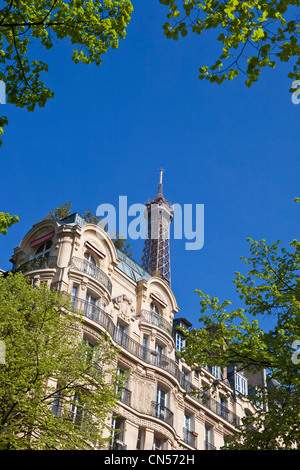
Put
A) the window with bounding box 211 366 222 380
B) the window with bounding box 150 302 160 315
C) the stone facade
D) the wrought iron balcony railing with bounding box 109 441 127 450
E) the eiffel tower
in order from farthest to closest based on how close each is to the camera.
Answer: the eiffel tower, the window with bounding box 211 366 222 380, the window with bounding box 150 302 160 315, the stone facade, the wrought iron balcony railing with bounding box 109 441 127 450

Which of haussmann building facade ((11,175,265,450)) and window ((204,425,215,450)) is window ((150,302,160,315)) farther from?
window ((204,425,215,450))

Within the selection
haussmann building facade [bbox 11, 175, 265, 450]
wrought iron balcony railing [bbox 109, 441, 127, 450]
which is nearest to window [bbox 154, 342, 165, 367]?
haussmann building facade [bbox 11, 175, 265, 450]

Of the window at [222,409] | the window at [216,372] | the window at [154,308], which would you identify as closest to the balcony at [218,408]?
the window at [222,409]

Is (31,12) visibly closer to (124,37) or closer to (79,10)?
(79,10)

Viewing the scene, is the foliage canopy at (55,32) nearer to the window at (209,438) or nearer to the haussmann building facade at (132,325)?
the haussmann building facade at (132,325)

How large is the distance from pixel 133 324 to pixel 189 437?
23.4 ft

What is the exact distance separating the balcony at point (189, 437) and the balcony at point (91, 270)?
9136 mm

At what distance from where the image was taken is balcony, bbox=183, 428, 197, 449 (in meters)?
32.4

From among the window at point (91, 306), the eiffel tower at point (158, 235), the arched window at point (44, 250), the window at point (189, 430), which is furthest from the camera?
the eiffel tower at point (158, 235)

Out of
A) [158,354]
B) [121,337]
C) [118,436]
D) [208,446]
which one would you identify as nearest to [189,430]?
[208,446]

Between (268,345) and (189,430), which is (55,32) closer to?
(268,345)

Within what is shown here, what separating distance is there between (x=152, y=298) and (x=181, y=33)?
939 inches

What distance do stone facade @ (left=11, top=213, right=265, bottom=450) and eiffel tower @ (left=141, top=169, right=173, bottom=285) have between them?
48.3 m

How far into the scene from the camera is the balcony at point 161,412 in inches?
1168
